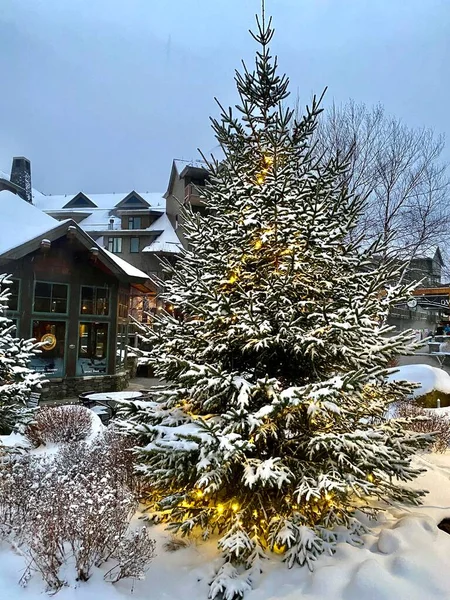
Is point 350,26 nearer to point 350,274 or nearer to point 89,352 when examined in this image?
point 89,352

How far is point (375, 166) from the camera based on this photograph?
16125mm

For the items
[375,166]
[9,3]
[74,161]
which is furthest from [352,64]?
[74,161]

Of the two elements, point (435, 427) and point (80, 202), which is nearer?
point (435, 427)

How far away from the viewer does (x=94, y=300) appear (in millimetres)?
16219

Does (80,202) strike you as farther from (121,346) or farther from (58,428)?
(58,428)

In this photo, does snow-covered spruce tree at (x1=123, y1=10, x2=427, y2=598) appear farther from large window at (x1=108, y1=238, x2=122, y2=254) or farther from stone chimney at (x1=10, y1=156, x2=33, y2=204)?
large window at (x1=108, y1=238, x2=122, y2=254)

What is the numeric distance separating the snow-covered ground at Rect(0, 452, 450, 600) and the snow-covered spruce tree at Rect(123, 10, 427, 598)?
167mm

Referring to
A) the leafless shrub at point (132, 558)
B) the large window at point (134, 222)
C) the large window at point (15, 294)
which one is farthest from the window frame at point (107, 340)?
the large window at point (134, 222)

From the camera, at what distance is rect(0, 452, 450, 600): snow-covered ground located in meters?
3.19

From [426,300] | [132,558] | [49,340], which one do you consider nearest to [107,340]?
[49,340]

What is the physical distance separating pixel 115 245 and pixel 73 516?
A: 28038mm

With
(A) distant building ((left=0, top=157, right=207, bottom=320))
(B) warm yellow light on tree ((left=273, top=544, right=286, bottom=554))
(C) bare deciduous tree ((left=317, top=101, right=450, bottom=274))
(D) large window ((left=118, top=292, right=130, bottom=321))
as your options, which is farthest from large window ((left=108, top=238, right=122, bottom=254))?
(B) warm yellow light on tree ((left=273, top=544, right=286, bottom=554))

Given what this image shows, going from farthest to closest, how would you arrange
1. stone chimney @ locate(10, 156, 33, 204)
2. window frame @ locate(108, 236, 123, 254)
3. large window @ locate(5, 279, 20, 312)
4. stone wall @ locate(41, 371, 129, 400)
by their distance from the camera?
window frame @ locate(108, 236, 123, 254), stone chimney @ locate(10, 156, 33, 204), stone wall @ locate(41, 371, 129, 400), large window @ locate(5, 279, 20, 312)

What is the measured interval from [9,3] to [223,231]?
73199 millimetres
